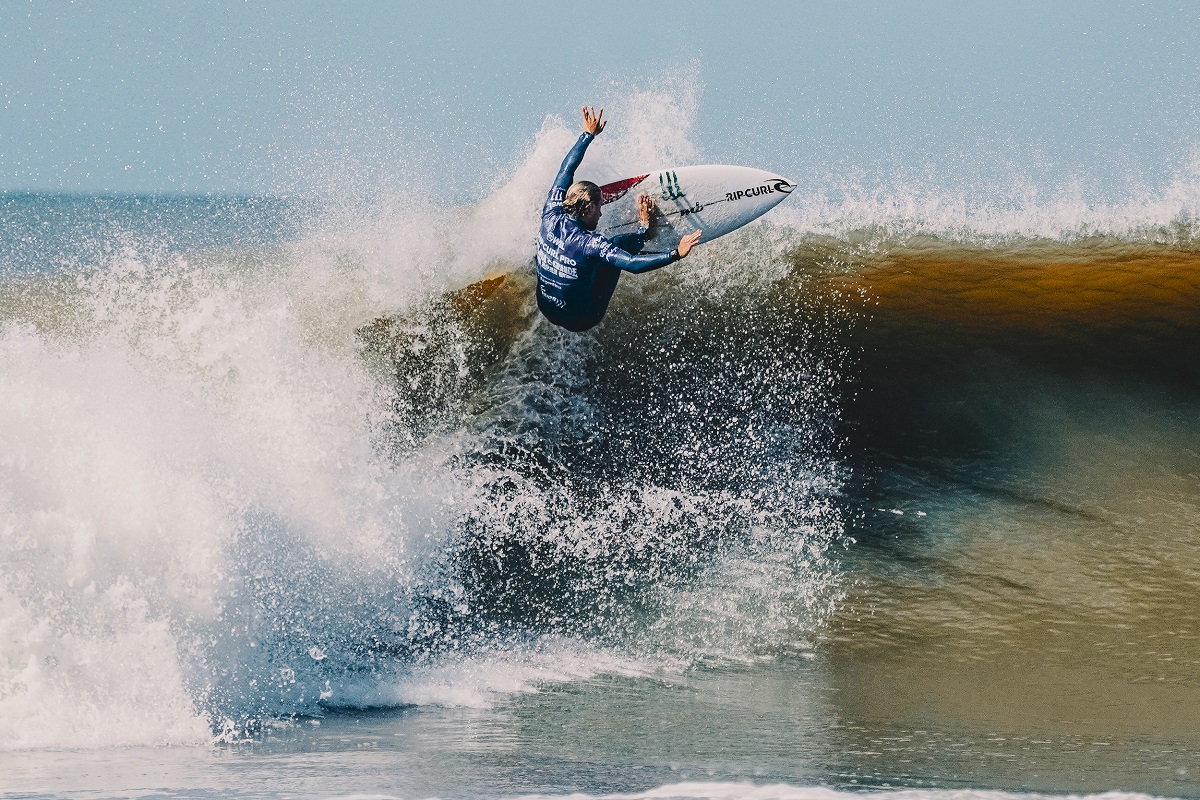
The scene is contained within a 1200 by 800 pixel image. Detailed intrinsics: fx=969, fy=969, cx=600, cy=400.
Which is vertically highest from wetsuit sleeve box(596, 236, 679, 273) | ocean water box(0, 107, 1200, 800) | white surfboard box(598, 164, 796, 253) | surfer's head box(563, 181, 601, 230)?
white surfboard box(598, 164, 796, 253)

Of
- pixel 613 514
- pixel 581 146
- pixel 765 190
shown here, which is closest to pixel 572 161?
pixel 581 146

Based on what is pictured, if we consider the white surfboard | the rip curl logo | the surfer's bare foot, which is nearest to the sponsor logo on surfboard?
the white surfboard

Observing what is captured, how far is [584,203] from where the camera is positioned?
5316 mm

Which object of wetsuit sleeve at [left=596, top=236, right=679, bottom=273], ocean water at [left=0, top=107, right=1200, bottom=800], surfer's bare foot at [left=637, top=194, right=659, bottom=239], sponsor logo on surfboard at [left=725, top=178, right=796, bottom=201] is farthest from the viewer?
sponsor logo on surfboard at [left=725, top=178, right=796, bottom=201]

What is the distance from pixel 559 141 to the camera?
267 inches

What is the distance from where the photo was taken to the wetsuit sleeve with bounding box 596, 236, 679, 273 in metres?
4.91

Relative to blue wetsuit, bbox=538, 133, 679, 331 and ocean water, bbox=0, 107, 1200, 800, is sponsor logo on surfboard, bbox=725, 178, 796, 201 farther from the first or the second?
blue wetsuit, bbox=538, 133, 679, 331

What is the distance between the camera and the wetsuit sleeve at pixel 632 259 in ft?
16.1

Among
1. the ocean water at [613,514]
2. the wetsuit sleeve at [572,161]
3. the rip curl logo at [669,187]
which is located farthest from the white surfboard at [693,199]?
the wetsuit sleeve at [572,161]

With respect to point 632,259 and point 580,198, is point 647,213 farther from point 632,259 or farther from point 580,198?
point 632,259

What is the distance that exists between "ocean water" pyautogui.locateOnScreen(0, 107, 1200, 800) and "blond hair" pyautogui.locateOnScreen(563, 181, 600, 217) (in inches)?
39.2

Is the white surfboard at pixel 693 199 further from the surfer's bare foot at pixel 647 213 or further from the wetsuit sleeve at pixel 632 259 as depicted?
the wetsuit sleeve at pixel 632 259

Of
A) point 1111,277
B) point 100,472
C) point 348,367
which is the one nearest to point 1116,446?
point 1111,277

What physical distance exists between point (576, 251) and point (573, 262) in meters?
0.08
